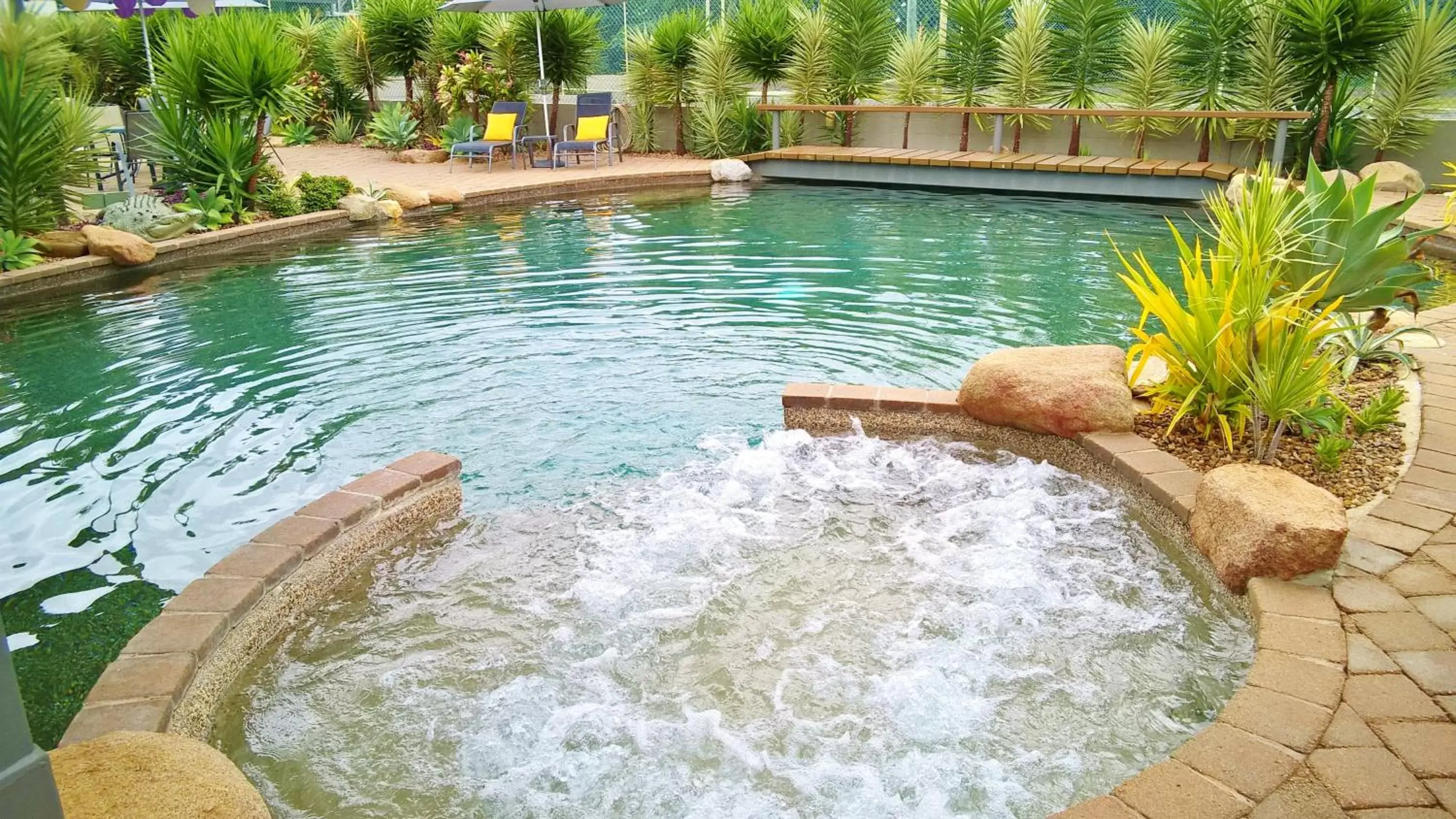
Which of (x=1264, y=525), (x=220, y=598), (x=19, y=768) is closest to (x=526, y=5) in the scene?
(x=220, y=598)

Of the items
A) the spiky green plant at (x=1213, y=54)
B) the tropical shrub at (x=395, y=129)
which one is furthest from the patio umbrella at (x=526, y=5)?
the spiky green plant at (x=1213, y=54)

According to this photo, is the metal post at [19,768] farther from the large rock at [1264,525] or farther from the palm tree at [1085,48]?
the palm tree at [1085,48]

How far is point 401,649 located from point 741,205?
9.00 metres

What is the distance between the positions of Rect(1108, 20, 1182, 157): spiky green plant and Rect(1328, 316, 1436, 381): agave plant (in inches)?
294

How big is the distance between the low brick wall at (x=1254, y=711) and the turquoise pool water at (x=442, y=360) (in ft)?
5.98

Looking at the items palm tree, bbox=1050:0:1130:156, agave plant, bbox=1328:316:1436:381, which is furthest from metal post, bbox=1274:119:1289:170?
agave plant, bbox=1328:316:1436:381

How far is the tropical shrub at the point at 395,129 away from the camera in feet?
50.9

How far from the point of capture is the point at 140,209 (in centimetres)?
933

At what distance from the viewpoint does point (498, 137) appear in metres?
14.1

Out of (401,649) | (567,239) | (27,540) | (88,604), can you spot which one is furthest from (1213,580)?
(567,239)

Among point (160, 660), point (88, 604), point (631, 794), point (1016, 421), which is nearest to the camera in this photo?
point (631, 794)

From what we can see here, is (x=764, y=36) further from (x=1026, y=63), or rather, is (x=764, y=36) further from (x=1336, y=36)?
(x=1336, y=36)

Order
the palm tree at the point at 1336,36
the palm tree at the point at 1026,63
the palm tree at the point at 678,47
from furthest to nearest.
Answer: the palm tree at the point at 678,47, the palm tree at the point at 1026,63, the palm tree at the point at 1336,36

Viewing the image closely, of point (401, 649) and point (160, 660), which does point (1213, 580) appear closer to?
point (401, 649)
